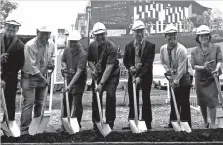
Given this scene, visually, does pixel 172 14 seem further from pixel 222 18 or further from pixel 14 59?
pixel 14 59

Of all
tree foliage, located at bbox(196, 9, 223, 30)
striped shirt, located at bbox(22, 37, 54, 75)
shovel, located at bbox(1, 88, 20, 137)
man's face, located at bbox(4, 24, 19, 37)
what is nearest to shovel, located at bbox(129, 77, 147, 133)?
striped shirt, located at bbox(22, 37, 54, 75)

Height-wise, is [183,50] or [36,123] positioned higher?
[183,50]

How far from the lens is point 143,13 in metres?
12.0

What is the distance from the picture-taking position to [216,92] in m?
5.54

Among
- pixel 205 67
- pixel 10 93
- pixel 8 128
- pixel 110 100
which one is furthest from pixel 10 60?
pixel 205 67

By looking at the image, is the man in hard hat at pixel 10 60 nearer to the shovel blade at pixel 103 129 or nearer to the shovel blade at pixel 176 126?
the shovel blade at pixel 103 129

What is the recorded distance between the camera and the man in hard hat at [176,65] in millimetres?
5301

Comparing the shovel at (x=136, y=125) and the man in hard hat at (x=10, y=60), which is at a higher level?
the man in hard hat at (x=10, y=60)

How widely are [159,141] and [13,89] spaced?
7.67 feet

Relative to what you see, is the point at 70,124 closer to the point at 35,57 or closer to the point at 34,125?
the point at 34,125

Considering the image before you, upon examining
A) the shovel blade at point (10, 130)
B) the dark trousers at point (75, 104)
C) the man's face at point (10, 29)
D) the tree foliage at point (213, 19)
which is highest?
the tree foliage at point (213, 19)

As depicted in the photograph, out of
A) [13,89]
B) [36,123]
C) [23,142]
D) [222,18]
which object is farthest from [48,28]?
[222,18]

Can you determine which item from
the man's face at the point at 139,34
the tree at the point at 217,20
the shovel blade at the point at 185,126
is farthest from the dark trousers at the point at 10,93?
the tree at the point at 217,20

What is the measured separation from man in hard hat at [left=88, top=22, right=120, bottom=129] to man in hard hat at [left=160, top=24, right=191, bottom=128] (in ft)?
2.91
